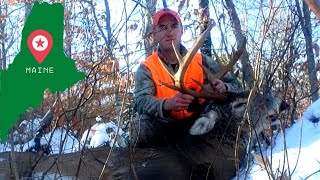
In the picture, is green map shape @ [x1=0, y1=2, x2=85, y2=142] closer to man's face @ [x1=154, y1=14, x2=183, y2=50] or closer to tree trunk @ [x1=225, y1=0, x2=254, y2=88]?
man's face @ [x1=154, y1=14, x2=183, y2=50]

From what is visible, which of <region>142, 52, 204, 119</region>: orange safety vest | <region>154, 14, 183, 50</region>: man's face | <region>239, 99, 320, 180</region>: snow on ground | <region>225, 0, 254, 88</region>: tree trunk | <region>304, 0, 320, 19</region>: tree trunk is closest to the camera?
<region>304, 0, 320, 19</region>: tree trunk

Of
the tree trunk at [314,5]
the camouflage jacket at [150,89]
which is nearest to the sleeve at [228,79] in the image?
the camouflage jacket at [150,89]

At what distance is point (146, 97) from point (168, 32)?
0.54m

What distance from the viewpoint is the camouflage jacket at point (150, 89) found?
3811 mm

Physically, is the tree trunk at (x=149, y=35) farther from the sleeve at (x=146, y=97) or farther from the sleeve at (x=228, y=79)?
the sleeve at (x=228, y=79)

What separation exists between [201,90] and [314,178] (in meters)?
1.09

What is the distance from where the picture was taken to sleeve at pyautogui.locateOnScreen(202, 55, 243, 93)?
3.80 meters

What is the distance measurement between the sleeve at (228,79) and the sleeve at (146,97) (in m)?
0.40

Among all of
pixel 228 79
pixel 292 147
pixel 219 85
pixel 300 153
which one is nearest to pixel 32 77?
pixel 228 79

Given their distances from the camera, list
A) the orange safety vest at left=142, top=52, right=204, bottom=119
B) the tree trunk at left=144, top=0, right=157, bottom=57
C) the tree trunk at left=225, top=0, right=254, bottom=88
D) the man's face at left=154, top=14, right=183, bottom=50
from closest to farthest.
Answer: the tree trunk at left=144, top=0, right=157, bottom=57 → the tree trunk at left=225, top=0, right=254, bottom=88 → the orange safety vest at left=142, top=52, right=204, bottom=119 → the man's face at left=154, top=14, right=183, bottom=50

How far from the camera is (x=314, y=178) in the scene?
2.92 meters

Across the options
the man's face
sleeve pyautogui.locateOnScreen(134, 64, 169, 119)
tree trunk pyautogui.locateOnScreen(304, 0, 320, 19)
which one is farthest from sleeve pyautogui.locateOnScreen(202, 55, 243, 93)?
tree trunk pyautogui.locateOnScreen(304, 0, 320, 19)

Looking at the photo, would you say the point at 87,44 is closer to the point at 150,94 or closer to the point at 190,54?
the point at 150,94

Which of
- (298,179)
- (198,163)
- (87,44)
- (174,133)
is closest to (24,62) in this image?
(87,44)
